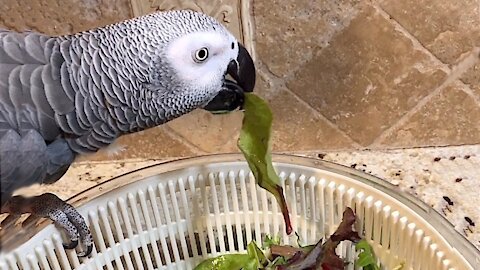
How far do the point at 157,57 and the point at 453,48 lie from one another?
405mm

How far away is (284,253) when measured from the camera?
821 millimetres

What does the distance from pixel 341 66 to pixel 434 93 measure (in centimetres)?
13

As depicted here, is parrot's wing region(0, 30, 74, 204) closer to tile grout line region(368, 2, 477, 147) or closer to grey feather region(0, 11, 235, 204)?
grey feather region(0, 11, 235, 204)

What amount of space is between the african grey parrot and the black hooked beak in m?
0.02

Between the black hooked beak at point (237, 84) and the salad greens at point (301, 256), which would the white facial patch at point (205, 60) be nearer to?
the black hooked beak at point (237, 84)

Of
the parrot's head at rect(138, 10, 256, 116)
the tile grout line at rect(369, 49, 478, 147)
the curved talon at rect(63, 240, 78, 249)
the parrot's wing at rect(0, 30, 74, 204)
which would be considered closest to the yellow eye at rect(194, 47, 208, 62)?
the parrot's head at rect(138, 10, 256, 116)

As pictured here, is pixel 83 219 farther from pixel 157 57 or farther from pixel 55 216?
pixel 157 57

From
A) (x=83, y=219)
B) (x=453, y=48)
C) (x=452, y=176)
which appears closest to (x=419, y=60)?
(x=453, y=48)

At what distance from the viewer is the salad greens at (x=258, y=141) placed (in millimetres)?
782

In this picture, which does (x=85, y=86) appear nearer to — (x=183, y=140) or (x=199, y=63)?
(x=199, y=63)

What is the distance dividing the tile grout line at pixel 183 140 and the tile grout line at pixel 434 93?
244 mm

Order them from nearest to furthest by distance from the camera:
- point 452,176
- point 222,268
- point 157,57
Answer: point 157,57 < point 222,268 < point 452,176

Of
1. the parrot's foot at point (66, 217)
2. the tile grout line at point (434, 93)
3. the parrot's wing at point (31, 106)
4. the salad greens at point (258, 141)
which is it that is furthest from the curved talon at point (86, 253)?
the tile grout line at point (434, 93)

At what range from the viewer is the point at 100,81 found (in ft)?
2.44
